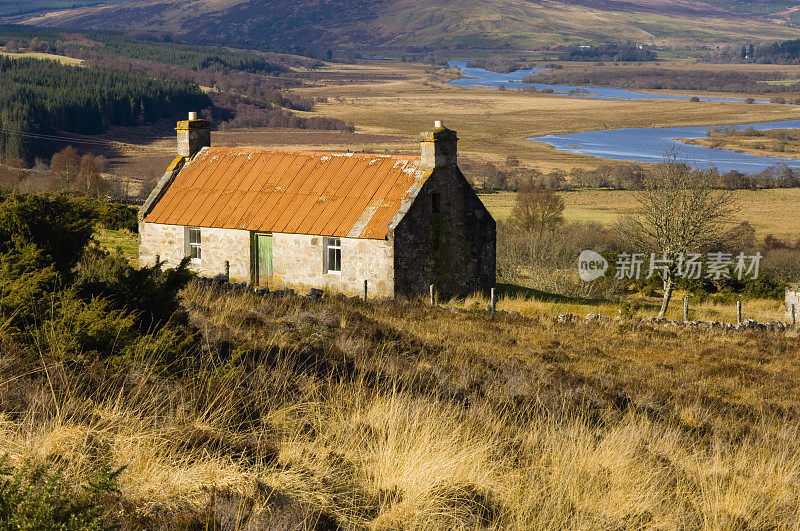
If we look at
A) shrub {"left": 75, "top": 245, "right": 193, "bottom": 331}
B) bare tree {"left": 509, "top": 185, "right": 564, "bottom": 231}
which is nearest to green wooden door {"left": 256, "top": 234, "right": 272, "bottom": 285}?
shrub {"left": 75, "top": 245, "right": 193, "bottom": 331}

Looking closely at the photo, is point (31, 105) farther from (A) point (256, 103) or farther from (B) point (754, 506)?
(B) point (754, 506)

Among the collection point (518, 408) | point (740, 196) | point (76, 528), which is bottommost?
point (740, 196)

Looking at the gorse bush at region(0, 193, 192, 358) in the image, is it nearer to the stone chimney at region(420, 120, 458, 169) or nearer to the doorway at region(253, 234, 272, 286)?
the doorway at region(253, 234, 272, 286)

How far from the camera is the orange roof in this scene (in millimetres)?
23406

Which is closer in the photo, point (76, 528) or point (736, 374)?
point (76, 528)

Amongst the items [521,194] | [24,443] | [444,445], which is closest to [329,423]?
[444,445]

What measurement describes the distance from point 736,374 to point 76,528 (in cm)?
1420

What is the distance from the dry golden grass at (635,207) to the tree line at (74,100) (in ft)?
200

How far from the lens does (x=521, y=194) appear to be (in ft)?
204

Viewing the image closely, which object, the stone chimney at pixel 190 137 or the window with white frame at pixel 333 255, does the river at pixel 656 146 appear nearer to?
the stone chimney at pixel 190 137

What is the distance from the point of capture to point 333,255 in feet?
77.4

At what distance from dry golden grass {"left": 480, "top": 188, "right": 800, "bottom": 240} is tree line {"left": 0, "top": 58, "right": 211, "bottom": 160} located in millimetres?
61000

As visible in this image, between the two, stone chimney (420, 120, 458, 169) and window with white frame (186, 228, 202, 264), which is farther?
window with white frame (186, 228, 202, 264)

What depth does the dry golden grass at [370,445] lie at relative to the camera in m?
5.32
